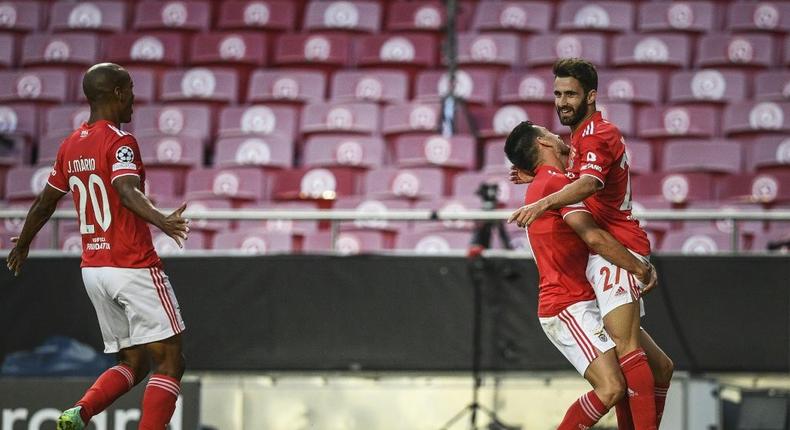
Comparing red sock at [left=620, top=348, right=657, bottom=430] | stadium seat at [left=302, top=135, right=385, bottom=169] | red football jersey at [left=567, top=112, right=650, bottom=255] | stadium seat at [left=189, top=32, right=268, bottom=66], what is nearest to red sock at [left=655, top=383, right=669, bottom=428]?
red sock at [left=620, top=348, right=657, bottom=430]

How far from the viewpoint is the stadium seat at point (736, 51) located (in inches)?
448

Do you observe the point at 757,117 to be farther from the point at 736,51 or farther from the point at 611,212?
the point at 611,212

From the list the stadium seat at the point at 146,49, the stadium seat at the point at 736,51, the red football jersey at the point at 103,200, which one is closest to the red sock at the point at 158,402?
the red football jersey at the point at 103,200

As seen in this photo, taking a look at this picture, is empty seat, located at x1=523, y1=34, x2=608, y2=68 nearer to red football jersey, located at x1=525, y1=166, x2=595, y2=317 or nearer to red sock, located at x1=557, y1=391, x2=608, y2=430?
red football jersey, located at x1=525, y1=166, x2=595, y2=317

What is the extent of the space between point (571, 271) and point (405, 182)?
4.38 metres

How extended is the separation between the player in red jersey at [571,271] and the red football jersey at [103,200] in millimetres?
1778

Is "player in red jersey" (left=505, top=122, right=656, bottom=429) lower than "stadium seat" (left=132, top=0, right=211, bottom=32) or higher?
lower

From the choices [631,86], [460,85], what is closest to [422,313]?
[460,85]

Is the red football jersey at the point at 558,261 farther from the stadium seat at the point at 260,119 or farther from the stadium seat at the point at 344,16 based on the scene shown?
the stadium seat at the point at 344,16

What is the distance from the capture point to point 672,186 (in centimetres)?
977

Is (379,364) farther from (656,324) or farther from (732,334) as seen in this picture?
(732,334)

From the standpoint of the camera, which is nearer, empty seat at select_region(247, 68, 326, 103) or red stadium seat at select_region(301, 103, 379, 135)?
red stadium seat at select_region(301, 103, 379, 135)

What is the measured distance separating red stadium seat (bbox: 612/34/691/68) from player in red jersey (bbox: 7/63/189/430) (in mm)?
7087

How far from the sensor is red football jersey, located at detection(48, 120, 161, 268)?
5.30 m
